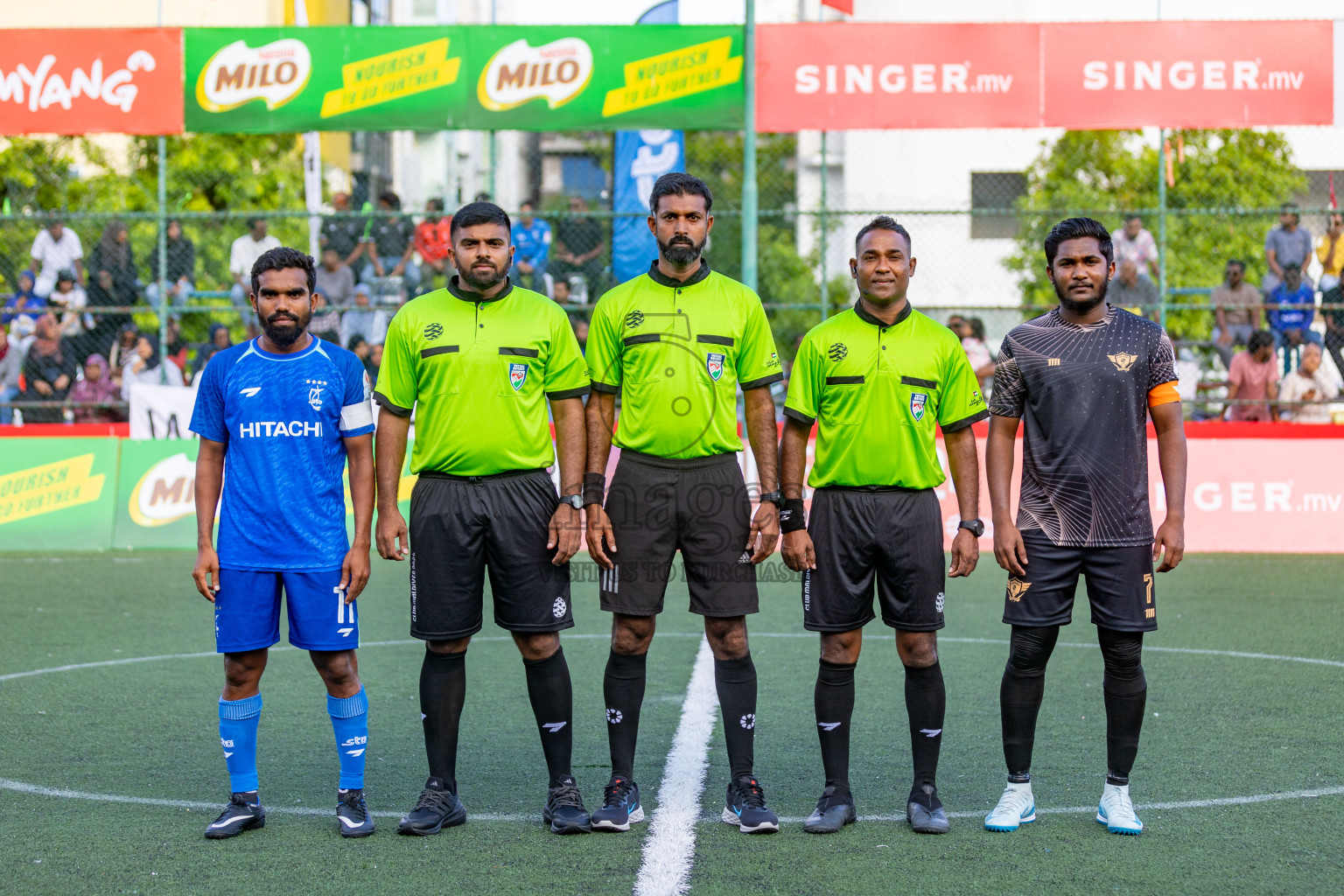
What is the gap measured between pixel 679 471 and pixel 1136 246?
447 inches

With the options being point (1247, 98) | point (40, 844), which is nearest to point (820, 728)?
point (40, 844)

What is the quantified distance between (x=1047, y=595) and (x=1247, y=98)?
33.7 feet

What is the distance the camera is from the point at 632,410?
16.9 ft

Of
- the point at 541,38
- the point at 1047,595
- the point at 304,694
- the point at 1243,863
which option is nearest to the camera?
the point at 1243,863

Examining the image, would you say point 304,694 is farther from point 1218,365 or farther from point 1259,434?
point 1218,365

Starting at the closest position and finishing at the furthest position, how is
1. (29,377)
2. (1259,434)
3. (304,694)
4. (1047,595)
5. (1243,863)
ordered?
(1243,863), (1047,595), (304,694), (1259,434), (29,377)

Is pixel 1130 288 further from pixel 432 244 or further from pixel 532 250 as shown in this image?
pixel 432 244

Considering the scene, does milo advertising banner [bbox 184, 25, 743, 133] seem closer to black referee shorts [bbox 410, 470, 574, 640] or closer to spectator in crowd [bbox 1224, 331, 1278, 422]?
spectator in crowd [bbox 1224, 331, 1278, 422]

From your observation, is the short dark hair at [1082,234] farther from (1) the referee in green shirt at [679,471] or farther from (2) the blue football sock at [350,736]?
(2) the blue football sock at [350,736]

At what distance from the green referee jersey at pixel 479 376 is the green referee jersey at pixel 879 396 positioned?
853mm

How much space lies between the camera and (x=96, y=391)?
599 inches

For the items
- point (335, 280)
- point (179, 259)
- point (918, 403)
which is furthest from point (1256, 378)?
point (179, 259)

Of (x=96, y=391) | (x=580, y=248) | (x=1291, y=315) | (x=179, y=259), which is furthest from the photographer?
(x=179, y=259)

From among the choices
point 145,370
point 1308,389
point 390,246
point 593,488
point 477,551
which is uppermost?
point 390,246
